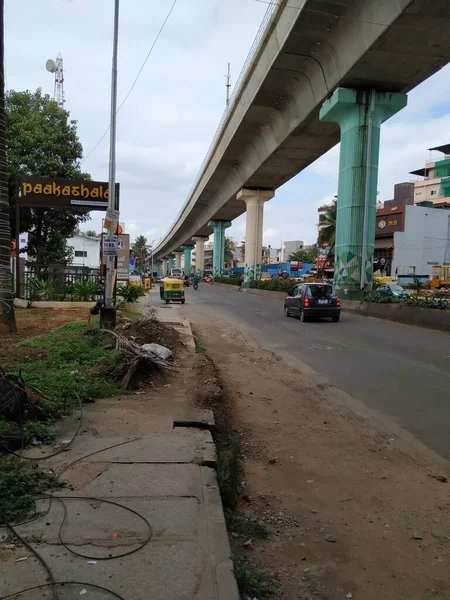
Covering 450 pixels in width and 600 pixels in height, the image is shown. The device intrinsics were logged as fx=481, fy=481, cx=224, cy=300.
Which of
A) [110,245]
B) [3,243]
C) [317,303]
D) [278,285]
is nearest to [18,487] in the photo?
[3,243]

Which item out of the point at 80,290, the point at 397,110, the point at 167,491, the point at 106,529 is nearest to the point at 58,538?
the point at 106,529

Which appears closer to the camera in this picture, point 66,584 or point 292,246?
point 66,584

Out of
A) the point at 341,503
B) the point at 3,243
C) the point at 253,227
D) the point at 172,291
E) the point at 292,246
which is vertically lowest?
the point at 341,503

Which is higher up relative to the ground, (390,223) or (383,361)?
(390,223)

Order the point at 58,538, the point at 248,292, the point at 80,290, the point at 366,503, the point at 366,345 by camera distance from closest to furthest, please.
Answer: the point at 58,538, the point at 366,503, the point at 366,345, the point at 80,290, the point at 248,292

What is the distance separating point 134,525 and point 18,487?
975 mm

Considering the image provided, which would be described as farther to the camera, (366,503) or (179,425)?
(179,425)

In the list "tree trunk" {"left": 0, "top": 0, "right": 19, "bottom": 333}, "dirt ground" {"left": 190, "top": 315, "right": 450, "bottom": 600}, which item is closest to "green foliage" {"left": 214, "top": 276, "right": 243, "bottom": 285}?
"tree trunk" {"left": 0, "top": 0, "right": 19, "bottom": 333}

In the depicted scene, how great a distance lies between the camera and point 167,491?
12.1ft

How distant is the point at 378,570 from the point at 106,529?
1.77 m

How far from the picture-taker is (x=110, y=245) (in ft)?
41.4

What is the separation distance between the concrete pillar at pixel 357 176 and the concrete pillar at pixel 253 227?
72.7 feet

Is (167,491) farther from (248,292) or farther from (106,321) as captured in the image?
(248,292)

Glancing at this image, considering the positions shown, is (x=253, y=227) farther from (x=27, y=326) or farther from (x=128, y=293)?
(x=27, y=326)
